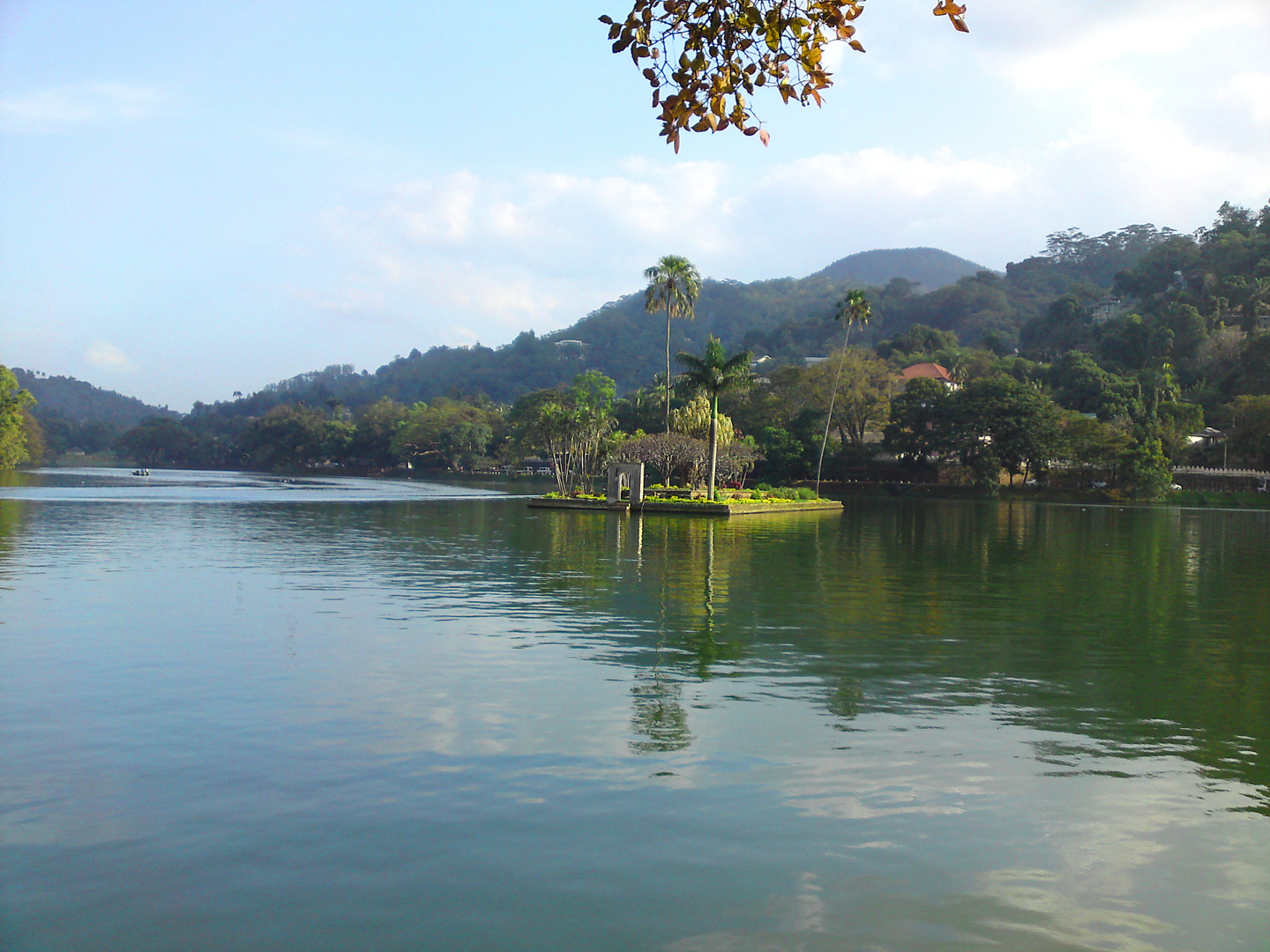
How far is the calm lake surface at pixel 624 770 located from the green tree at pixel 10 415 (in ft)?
284

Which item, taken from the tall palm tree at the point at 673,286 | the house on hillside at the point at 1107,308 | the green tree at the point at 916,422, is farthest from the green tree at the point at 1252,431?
the house on hillside at the point at 1107,308

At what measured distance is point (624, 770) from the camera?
8.52 metres

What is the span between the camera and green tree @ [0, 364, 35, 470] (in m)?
94.1

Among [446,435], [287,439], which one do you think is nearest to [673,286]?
[446,435]

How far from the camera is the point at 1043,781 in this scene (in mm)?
8445

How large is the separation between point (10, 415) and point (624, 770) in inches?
4104

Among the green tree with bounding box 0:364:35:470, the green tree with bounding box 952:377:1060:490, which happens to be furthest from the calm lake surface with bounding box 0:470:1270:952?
the green tree with bounding box 0:364:35:470

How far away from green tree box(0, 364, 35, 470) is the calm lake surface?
86559 millimetres

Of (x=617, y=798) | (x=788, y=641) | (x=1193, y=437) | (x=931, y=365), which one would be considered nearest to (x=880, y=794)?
(x=617, y=798)

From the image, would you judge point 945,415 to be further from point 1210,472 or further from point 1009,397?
point 1210,472

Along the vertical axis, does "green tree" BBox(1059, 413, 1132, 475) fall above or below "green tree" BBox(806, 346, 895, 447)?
below

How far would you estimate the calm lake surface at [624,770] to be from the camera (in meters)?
5.84

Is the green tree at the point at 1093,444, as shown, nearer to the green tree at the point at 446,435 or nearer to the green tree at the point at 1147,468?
the green tree at the point at 1147,468

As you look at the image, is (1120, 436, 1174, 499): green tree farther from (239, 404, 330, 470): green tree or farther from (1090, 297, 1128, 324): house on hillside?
(239, 404, 330, 470): green tree
